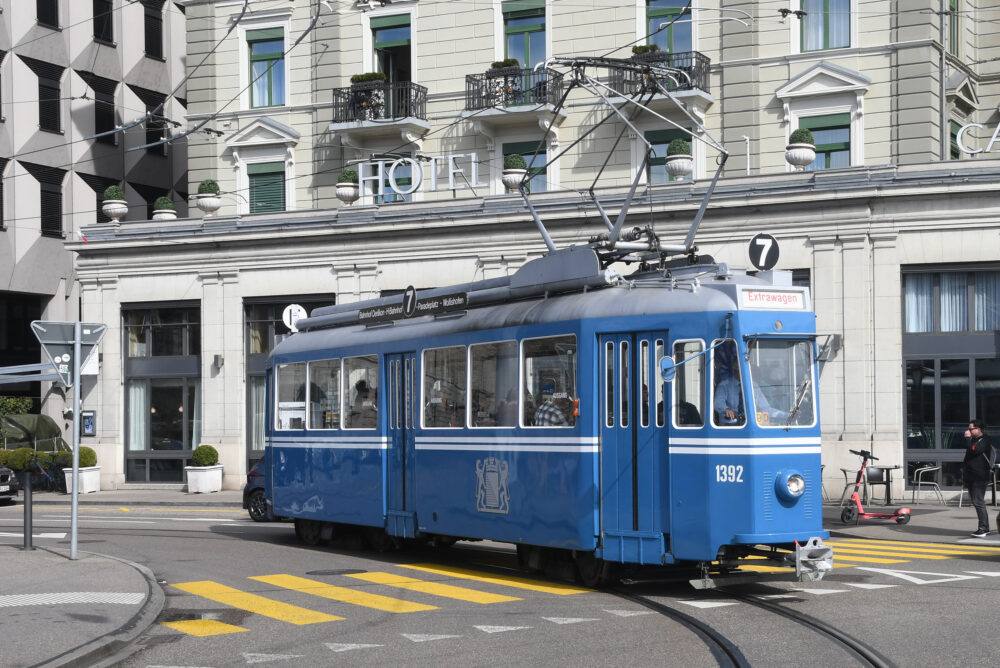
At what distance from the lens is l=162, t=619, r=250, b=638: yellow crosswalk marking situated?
38.1ft

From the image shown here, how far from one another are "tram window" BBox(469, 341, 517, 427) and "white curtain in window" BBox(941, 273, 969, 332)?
573 inches

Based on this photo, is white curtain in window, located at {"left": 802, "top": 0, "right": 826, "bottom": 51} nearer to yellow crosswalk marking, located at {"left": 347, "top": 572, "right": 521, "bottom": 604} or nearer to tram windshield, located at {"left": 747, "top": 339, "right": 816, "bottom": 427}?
tram windshield, located at {"left": 747, "top": 339, "right": 816, "bottom": 427}

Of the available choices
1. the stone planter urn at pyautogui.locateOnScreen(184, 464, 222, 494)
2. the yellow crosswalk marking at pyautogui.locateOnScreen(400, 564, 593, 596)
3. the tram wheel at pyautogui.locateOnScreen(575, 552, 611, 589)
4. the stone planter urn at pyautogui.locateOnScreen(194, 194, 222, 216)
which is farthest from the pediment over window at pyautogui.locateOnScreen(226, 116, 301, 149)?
the tram wheel at pyautogui.locateOnScreen(575, 552, 611, 589)

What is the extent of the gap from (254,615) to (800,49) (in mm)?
21189

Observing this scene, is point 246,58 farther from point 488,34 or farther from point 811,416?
point 811,416

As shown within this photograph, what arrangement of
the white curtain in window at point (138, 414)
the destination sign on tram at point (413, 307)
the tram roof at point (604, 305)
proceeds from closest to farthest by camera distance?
the tram roof at point (604, 305), the destination sign on tram at point (413, 307), the white curtain in window at point (138, 414)

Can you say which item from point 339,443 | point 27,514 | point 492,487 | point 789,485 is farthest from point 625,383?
point 27,514

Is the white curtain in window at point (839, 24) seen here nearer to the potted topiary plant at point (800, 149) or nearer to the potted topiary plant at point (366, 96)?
the potted topiary plant at point (800, 149)

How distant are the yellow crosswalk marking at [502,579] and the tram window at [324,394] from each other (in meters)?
2.84

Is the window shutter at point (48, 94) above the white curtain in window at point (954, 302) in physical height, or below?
above

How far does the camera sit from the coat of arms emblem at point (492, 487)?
14.9 metres

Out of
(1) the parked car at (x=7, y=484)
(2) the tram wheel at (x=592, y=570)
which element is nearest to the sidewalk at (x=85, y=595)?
(2) the tram wheel at (x=592, y=570)

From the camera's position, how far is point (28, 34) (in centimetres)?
4166

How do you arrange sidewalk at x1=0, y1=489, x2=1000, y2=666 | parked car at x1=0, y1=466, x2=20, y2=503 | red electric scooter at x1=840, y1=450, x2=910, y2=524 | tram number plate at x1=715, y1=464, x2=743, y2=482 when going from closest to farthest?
1. sidewalk at x1=0, y1=489, x2=1000, y2=666
2. tram number plate at x1=715, y1=464, x2=743, y2=482
3. red electric scooter at x1=840, y1=450, x2=910, y2=524
4. parked car at x1=0, y1=466, x2=20, y2=503
